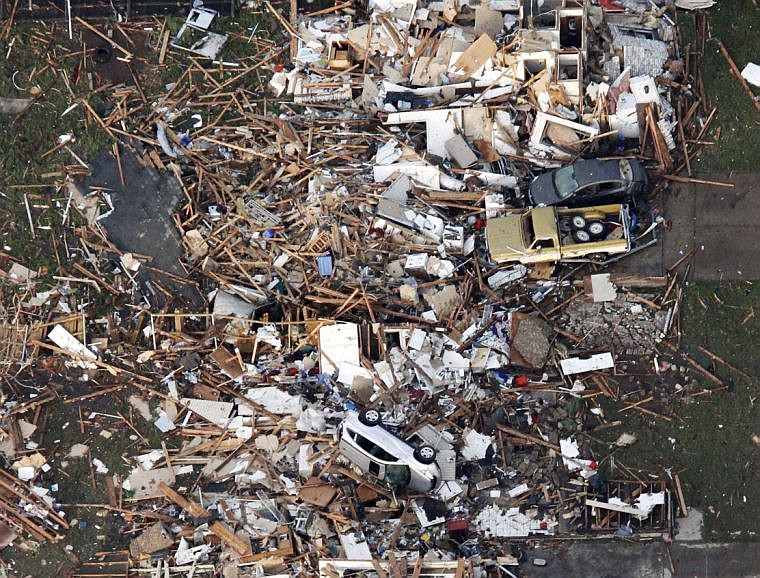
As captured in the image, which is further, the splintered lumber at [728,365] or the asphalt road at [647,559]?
the splintered lumber at [728,365]

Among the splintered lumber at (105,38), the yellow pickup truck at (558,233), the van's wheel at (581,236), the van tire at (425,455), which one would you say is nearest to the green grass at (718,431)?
the yellow pickup truck at (558,233)

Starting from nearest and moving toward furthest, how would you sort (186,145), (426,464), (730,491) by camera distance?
(426,464), (730,491), (186,145)

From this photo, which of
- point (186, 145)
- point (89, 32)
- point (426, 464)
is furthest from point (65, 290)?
point (426, 464)

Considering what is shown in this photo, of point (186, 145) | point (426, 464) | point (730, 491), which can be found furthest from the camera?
point (186, 145)

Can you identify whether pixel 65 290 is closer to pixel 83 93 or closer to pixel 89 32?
pixel 83 93

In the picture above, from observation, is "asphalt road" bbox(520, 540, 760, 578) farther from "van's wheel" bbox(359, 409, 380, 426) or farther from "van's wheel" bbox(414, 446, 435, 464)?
"van's wheel" bbox(359, 409, 380, 426)

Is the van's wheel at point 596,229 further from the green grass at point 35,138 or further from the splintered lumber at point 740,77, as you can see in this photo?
the green grass at point 35,138

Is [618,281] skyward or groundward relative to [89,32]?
groundward

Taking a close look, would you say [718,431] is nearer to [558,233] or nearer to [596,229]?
[596,229]
